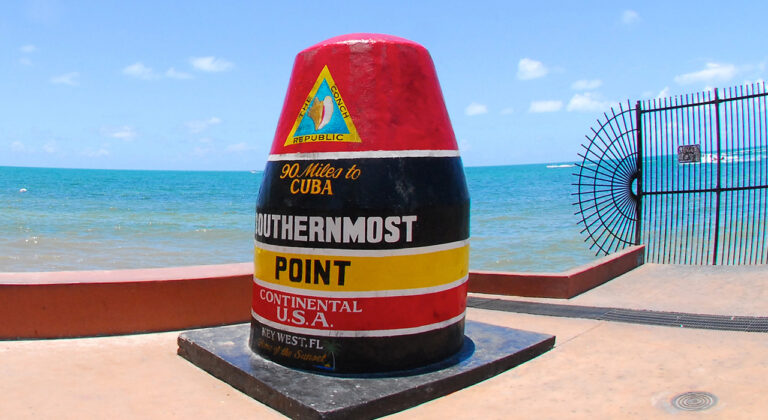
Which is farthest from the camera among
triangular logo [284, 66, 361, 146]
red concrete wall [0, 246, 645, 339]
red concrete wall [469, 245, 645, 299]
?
red concrete wall [469, 245, 645, 299]

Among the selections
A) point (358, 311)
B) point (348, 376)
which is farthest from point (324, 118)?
point (348, 376)

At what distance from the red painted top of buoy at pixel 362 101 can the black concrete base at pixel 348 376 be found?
1.52 metres

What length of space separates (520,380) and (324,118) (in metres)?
2.31

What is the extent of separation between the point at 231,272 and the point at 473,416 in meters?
3.05

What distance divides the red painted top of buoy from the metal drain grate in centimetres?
226

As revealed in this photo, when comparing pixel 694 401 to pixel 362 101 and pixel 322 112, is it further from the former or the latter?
pixel 322 112

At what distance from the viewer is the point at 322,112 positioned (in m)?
4.34

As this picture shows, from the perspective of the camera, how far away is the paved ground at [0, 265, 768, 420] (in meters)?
3.80

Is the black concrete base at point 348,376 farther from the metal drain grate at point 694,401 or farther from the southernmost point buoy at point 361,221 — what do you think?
the metal drain grate at point 694,401

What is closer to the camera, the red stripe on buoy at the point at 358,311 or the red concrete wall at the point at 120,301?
the red stripe on buoy at the point at 358,311

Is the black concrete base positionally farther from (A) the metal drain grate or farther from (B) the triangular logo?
(B) the triangular logo

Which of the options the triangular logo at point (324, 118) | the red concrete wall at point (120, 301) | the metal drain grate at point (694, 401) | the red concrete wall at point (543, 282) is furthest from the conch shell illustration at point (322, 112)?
the red concrete wall at point (543, 282)

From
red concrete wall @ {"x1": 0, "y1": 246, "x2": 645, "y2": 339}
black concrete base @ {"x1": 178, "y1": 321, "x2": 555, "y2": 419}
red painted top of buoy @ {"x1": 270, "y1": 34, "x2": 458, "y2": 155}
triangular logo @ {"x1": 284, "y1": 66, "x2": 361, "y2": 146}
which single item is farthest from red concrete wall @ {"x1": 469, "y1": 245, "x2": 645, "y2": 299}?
triangular logo @ {"x1": 284, "y1": 66, "x2": 361, "y2": 146}

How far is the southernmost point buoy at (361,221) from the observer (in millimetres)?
4125
